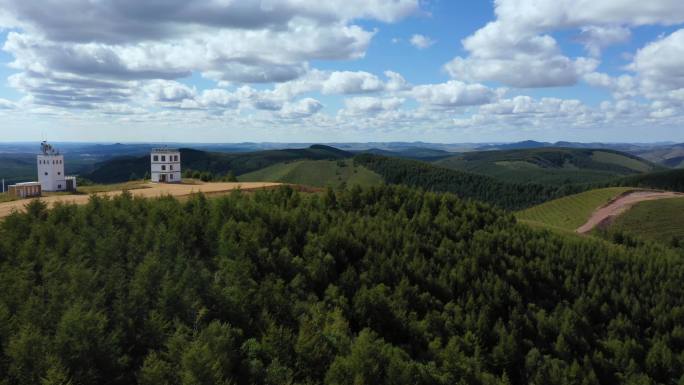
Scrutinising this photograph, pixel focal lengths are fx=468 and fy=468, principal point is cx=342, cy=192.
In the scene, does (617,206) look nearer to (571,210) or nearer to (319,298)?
(571,210)

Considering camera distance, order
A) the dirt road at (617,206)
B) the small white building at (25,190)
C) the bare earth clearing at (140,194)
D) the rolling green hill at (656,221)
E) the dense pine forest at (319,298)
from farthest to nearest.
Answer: the dirt road at (617,206) < the rolling green hill at (656,221) < the small white building at (25,190) < the bare earth clearing at (140,194) < the dense pine forest at (319,298)

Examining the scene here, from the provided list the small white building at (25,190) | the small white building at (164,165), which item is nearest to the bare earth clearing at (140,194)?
the small white building at (25,190)

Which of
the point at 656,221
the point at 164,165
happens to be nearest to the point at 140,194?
the point at 164,165

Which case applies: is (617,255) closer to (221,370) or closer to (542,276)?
(542,276)

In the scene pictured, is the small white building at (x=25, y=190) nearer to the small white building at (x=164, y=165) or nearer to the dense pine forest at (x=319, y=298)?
the small white building at (x=164, y=165)

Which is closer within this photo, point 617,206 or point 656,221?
point 656,221

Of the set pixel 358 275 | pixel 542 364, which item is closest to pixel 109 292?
pixel 358 275

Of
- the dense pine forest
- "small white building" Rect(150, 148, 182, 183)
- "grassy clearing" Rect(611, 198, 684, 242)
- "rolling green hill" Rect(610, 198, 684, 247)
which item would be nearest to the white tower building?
"small white building" Rect(150, 148, 182, 183)

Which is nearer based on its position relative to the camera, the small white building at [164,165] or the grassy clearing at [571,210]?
the small white building at [164,165]
